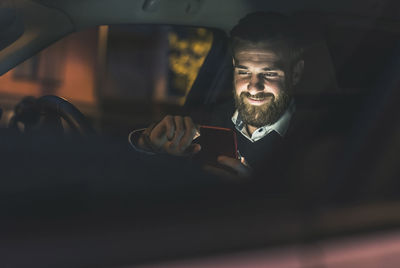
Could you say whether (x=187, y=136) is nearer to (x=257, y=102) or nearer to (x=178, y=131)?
(x=178, y=131)

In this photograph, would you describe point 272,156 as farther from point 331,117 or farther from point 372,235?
point 372,235

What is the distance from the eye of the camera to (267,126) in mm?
2010

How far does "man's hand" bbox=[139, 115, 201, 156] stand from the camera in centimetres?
188

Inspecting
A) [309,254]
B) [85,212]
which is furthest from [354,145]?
[85,212]

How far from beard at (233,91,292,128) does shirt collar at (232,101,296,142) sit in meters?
0.02

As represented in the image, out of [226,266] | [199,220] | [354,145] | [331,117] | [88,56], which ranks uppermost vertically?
[88,56]

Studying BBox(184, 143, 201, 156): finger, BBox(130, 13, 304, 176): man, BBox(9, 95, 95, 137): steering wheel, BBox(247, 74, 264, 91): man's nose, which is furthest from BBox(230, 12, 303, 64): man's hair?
BBox(9, 95, 95, 137): steering wheel

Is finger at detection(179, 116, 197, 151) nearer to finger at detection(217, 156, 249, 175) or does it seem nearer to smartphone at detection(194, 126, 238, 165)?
smartphone at detection(194, 126, 238, 165)

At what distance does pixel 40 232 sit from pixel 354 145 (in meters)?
0.84

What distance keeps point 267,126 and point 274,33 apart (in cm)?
37

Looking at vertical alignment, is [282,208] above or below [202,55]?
below

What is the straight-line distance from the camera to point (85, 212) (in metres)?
1.24

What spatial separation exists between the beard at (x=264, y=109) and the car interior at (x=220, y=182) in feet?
0.26

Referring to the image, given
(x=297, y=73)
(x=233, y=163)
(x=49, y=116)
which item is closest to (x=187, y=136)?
(x=233, y=163)
